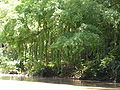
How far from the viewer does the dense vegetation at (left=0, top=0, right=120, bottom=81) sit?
52.6ft

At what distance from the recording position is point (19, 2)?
61.7 ft

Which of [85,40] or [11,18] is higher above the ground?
[11,18]

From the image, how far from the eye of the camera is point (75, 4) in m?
16.2

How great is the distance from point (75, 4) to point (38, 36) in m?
4.55

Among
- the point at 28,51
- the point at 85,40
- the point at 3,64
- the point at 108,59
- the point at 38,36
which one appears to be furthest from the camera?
the point at 3,64

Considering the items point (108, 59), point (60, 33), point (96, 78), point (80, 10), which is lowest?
point (96, 78)

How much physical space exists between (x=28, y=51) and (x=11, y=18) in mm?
3909

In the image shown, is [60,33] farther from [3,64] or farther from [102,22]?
[3,64]

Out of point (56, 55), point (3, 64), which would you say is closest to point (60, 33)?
point (56, 55)

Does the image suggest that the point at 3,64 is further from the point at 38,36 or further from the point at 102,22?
the point at 102,22

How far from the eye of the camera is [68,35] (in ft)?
54.1

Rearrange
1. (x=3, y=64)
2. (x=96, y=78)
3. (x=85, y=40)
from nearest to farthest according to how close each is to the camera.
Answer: (x=85, y=40), (x=96, y=78), (x=3, y=64)

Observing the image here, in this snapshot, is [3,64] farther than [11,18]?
Yes

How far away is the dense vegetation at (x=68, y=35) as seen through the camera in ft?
52.6
